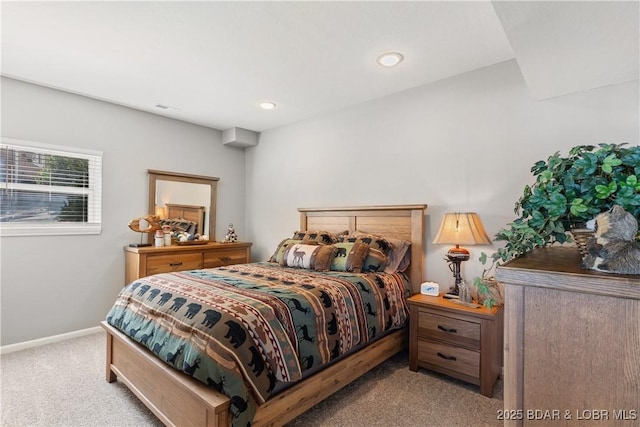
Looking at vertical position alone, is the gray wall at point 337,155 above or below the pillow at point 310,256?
above

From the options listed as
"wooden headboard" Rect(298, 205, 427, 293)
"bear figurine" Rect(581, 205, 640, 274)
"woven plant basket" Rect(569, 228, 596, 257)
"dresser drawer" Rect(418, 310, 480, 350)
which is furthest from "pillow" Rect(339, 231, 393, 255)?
"bear figurine" Rect(581, 205, 640, 274)

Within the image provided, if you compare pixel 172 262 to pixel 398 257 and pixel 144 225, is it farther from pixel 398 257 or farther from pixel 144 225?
pixel 398 257

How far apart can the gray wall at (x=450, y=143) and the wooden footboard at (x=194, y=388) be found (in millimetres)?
1278

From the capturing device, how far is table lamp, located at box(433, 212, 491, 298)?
7.80 feet

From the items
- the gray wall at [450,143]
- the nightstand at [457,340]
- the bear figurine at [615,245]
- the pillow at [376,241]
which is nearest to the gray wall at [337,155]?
the gray wall at [450,143]

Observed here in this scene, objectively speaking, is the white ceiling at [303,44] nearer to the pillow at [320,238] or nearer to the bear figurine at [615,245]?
the bear figurine at [615,245]

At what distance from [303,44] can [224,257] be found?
9.36 feet

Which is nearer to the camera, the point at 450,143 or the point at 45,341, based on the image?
the point at 450,143

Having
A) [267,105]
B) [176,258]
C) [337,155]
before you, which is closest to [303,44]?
[267,105]

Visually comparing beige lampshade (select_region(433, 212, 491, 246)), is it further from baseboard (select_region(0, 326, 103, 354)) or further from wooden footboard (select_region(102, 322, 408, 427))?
baseboard (select_region(0, 326, 103, 354))

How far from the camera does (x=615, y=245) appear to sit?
70 cm

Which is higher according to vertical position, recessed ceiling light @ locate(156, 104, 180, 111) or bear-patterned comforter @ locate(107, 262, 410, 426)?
recessed ceiling light @ locate(156, 104, 180, 111)

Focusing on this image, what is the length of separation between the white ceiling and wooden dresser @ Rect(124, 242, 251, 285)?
1724 mm

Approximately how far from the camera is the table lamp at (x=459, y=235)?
238 centimetres
